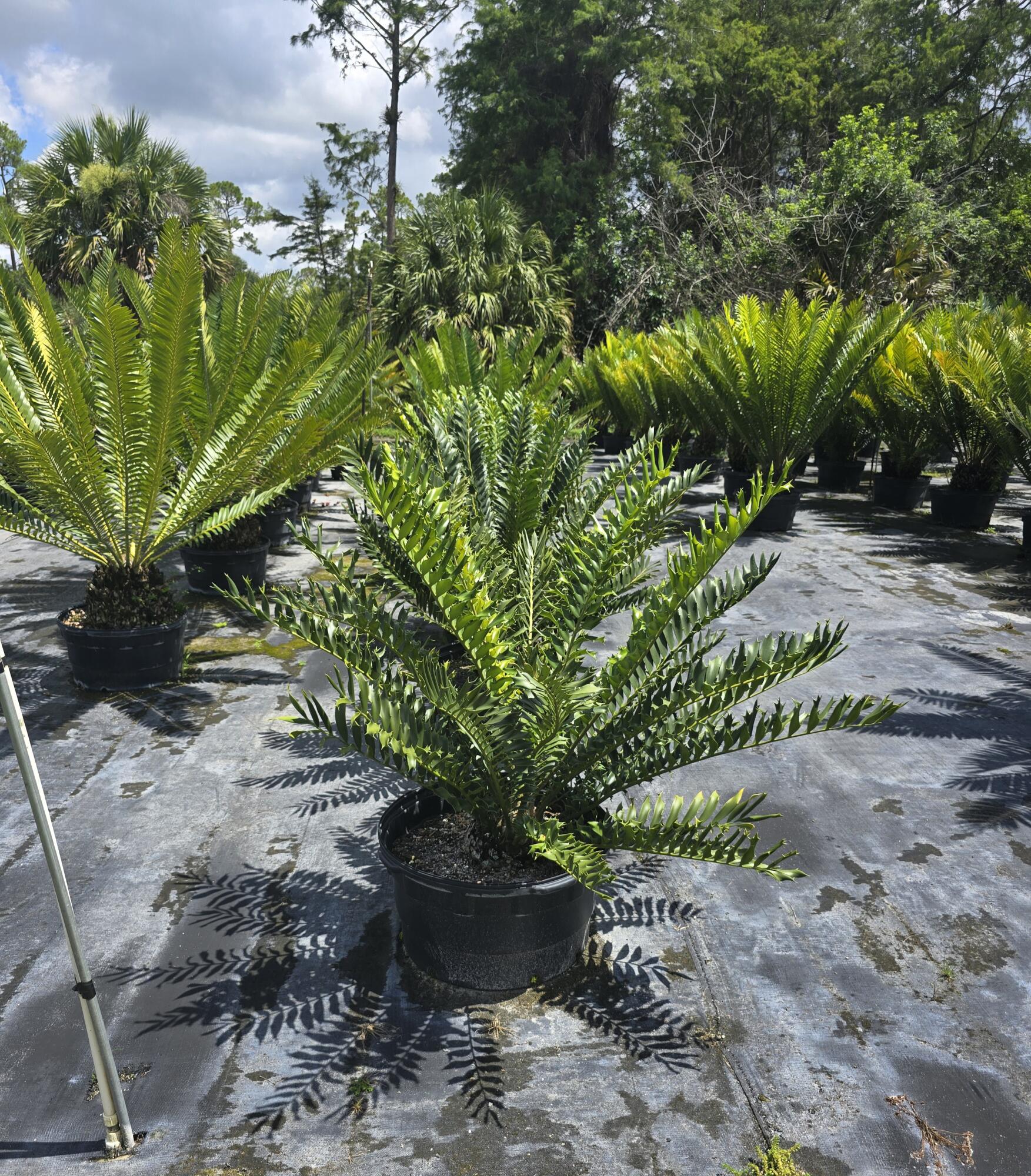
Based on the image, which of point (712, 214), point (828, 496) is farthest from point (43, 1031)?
point (712, 214)

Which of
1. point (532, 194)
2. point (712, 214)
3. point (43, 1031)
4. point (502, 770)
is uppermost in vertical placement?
point (532, 194)

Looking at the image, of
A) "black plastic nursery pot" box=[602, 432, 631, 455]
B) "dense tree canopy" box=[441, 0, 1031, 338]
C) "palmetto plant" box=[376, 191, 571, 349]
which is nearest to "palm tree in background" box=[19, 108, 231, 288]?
"palmetto plant" box=[376, 191, 571, 349]

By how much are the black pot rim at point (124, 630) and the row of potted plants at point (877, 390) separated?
456cm

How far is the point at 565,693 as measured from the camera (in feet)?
6.70

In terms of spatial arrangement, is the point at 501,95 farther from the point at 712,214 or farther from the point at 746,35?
the point at 712,214

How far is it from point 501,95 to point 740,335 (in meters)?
18.7

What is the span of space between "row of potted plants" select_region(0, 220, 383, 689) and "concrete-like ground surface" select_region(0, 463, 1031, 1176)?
0.65m

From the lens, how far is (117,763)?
11.8ft

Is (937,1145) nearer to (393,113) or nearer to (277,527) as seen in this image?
(277,527)

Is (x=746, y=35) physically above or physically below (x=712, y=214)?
above

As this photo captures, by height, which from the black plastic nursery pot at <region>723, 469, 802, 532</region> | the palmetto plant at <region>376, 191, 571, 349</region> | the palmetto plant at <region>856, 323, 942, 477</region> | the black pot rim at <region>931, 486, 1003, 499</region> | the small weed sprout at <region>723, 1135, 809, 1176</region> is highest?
the palmetto plant at <region>376, 191, 571, 349</region>

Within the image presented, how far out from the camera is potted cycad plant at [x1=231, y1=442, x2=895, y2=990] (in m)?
2.08

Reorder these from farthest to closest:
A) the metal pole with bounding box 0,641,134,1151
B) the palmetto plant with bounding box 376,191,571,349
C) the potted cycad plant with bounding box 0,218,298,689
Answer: the palmetto plant with bounding box 376,191,571,349 → the potted cycad plant with bounding box 0,218,298,689 → the metal pole with bounding box 0,641,134,1151

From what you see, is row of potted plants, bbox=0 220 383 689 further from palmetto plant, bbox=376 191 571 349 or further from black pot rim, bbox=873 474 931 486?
palmetto plant, bbox=376 191 571 349
